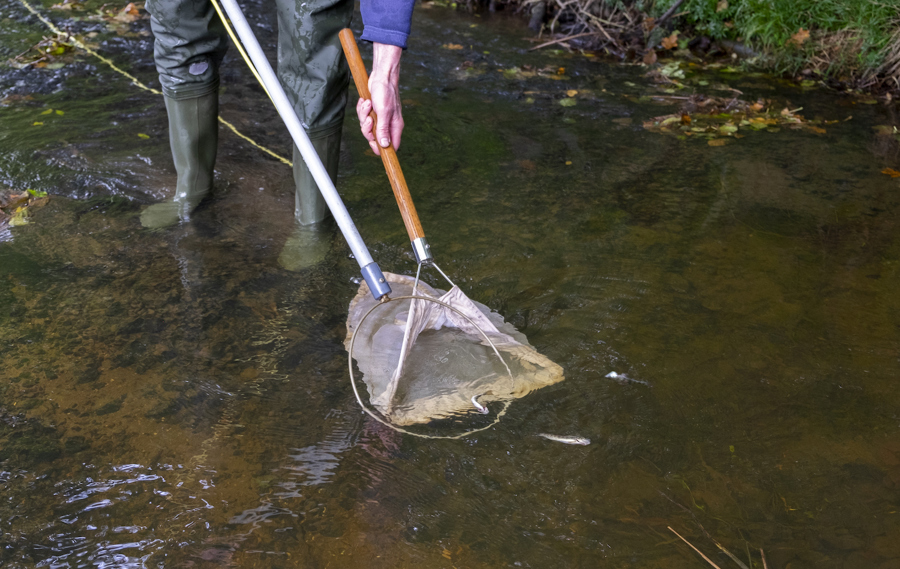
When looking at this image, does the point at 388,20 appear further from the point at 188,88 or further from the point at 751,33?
the point at 751,33

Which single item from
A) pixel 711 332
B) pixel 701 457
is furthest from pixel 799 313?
pixel 701 457

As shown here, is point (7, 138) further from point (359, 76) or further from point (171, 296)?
point (359, 76)

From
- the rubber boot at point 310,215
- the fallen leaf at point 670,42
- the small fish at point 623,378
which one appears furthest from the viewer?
the fallen leaf at point 670,42

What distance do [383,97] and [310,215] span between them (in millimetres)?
1077

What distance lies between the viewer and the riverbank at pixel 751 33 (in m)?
4.90

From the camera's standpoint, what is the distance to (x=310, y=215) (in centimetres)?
284

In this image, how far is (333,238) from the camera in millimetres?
2846

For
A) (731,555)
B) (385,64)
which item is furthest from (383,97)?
(731,555)

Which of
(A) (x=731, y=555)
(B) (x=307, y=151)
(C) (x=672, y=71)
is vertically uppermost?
(B) (x=307, y=151)

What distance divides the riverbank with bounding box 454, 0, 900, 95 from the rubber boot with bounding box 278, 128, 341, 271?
11.8 ft

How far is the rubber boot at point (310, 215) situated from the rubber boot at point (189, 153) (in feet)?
1.63

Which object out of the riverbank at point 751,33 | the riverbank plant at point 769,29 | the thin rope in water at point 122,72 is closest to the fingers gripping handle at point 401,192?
the thin rope in water at point 122,72

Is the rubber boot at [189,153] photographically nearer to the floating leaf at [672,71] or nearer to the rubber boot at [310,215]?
the rubber boot at [310,215]

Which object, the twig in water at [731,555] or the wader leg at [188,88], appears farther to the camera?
the wader leg at [188,88]
